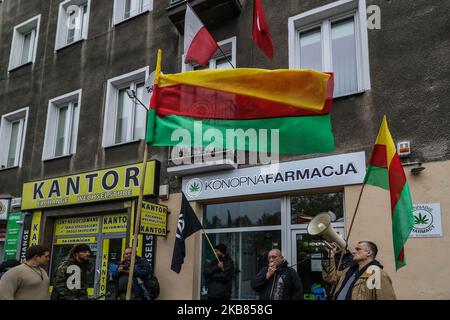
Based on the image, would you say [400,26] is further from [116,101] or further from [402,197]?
[116,101]

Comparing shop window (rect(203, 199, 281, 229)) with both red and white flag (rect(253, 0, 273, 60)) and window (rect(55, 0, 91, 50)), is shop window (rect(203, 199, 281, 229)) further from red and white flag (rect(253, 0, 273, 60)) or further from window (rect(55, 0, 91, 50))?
window (rect(55, 0, 91, 50))

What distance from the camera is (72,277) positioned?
19.9ft

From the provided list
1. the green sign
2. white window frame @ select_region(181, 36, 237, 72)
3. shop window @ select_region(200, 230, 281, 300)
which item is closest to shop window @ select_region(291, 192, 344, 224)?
shop window @ select_region(200, 230, 281, 300)

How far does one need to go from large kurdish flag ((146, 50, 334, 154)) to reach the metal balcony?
4.43m

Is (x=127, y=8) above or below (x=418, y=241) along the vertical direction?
above

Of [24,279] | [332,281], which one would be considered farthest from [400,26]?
[24,279]

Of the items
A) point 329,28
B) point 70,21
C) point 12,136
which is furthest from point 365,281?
point 12,136

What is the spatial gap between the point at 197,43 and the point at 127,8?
18.9 ft

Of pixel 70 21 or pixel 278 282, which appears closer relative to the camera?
pixel 278 282

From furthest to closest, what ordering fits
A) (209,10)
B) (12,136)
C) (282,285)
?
(12,136)
(209,10)
(282,285)

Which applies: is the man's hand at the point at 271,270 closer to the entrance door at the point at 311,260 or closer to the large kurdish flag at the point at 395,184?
the entrance door at the point at 311,260

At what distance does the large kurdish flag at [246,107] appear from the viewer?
5223 mm

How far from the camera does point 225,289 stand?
7480 mm

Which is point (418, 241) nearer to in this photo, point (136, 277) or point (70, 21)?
point (136, 277)
